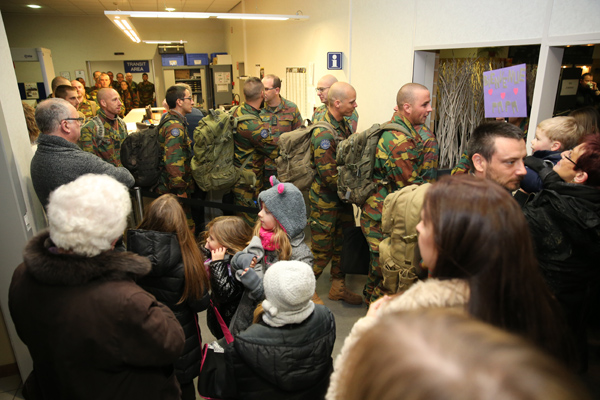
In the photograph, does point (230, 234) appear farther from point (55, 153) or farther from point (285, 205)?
point (55, 153)

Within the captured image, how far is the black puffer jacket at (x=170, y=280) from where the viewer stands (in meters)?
1.77

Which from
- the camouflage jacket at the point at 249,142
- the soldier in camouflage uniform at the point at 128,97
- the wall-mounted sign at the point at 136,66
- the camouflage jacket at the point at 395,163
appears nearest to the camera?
the camouflage jacket at the point at 395,163

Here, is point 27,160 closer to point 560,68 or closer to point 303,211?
point 303,211

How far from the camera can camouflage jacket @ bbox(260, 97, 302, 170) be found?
13.6ft

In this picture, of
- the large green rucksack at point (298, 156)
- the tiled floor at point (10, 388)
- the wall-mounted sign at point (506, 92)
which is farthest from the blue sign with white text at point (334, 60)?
the tiled floor at point (10, 388)

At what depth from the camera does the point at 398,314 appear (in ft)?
1.94

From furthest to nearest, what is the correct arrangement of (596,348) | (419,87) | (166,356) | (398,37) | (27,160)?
(398,37) → (419,87) → (596,348) → (27,160) → (166,356)

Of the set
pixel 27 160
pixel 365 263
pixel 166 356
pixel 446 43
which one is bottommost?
pixel 365 263

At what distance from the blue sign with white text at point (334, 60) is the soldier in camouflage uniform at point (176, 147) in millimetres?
2050

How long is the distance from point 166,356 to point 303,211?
1.14m

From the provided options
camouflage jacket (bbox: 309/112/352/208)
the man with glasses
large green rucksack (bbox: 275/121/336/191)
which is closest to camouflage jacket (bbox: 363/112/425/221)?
camouflage jacket (bbox: 309/112/352/208)

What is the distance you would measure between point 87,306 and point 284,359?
2.39ft

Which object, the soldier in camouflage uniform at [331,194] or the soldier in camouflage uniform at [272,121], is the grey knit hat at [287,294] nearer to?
the soldier in camouflage uniform at [331,194]

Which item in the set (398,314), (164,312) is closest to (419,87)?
(164,312)
